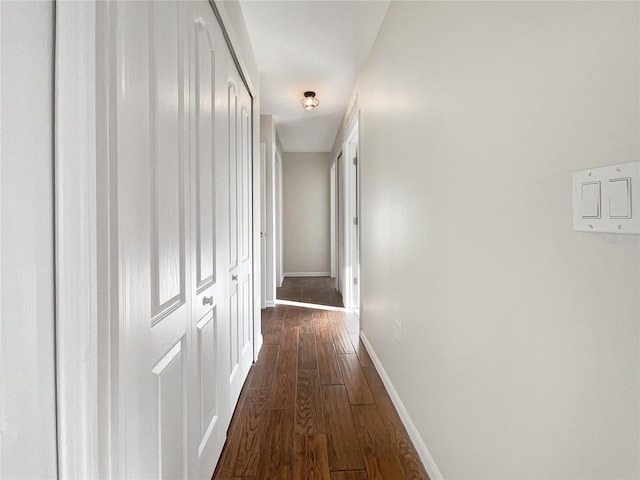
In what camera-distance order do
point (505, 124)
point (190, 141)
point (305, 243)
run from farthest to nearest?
point (305, 243)
point (190, 141)
point (505, 124)

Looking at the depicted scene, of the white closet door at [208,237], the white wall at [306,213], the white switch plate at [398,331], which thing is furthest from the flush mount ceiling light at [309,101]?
the white wall at [306,213]

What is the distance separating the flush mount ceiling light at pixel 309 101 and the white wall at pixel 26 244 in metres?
3.18

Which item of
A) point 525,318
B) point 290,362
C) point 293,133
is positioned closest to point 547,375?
point 525,318

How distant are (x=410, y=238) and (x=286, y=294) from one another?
3676 mm

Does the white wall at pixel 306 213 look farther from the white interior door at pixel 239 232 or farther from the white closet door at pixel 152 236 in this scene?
→ the white closet door at pixel 152 236

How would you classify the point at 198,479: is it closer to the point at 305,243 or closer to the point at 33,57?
the point at 33,57

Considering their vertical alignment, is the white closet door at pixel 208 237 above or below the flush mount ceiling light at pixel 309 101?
below

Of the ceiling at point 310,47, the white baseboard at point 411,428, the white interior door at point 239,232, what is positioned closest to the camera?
the white baseboard at point 411,428

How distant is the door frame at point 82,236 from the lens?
562 mm

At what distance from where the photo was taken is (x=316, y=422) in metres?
1.79

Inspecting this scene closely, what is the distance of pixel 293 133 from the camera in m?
5.20

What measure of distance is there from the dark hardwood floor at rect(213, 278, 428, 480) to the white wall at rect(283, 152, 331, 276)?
3828mm

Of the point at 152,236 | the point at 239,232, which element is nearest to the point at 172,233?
the point at 152,236

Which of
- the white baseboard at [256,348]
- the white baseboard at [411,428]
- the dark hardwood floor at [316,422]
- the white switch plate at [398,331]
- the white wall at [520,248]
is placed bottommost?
the dark hardwood floor at [316,422]
